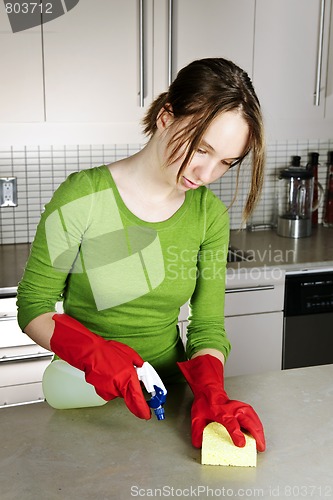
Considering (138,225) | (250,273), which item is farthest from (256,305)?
(138,225)

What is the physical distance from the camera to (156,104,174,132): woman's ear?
4.49ft

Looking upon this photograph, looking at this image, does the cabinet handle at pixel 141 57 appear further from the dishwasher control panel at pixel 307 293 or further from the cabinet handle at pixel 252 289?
the dishwasher control panel at pixel 307 293

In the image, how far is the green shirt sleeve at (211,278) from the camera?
1577 millimetres

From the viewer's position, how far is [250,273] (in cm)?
263

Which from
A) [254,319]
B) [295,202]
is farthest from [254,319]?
[295,202]

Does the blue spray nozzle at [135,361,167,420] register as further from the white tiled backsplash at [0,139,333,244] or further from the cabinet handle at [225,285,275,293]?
the white tiled backsplash at [0,139,333,244]

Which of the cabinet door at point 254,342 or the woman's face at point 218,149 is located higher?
the woman's face at point 218,149

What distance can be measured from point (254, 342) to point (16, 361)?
92 cm

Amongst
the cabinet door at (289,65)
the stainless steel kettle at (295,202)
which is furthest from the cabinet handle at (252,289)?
the cabinet door at (289,65)

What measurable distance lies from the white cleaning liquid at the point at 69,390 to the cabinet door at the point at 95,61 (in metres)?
1.37

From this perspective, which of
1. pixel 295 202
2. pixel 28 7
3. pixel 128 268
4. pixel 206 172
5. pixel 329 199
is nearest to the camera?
pixel 206 172

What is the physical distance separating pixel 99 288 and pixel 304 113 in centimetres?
169

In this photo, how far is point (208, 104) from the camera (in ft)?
4.24

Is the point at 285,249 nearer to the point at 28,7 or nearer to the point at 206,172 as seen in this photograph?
the point at 28,7
